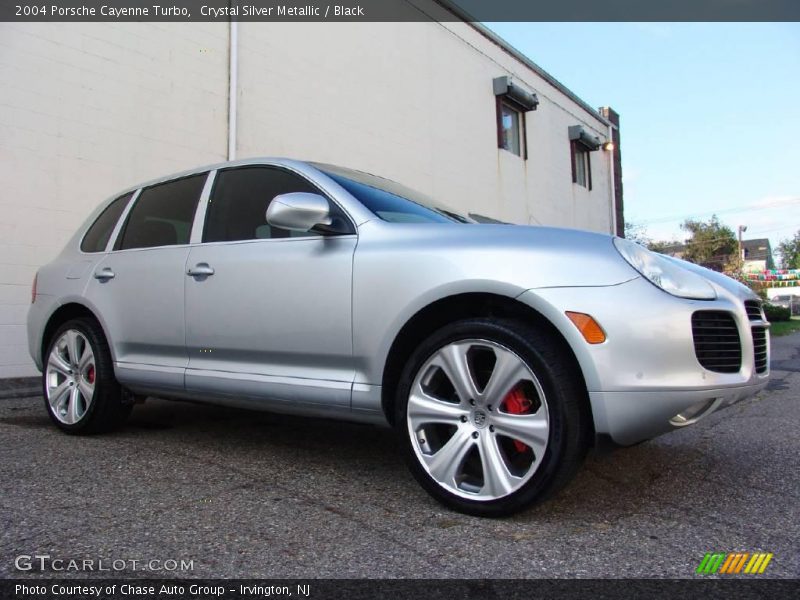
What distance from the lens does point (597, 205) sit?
1828 centimetres

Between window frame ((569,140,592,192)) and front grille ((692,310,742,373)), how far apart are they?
15.5 meters

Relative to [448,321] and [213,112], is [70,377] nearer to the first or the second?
[448,321]

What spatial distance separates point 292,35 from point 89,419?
7035mm

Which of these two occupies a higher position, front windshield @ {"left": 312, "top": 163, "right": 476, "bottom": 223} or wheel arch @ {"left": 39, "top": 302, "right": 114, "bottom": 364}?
front windshield @ {"left": 312, "top": 163, "right": 476, "bottom": 223}

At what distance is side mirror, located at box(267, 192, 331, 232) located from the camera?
2588 millimetres

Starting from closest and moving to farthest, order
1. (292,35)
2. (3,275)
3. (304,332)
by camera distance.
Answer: (304,332)
(3,275)
(292,35)

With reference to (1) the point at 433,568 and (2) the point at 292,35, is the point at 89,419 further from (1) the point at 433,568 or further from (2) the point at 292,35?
(2) the point at 292,35

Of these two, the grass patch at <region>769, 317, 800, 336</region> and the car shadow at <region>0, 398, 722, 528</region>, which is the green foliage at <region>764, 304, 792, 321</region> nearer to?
the grass patch at <region>769, 317, 800, 336</region>

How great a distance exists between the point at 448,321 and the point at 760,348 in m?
1.31

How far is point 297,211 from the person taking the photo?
8.50 ft

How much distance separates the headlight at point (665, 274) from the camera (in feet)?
7.15

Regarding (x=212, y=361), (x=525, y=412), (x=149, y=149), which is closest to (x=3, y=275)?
(x=149, y=149)

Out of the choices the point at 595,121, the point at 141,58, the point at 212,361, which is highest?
the point at 595,121

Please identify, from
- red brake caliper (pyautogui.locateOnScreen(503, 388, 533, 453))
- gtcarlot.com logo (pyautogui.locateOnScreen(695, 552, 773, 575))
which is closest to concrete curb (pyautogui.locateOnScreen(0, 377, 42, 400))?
Result: red brake caliper (pyautogui.locateOnScreen(503, 388, 533, 453))
